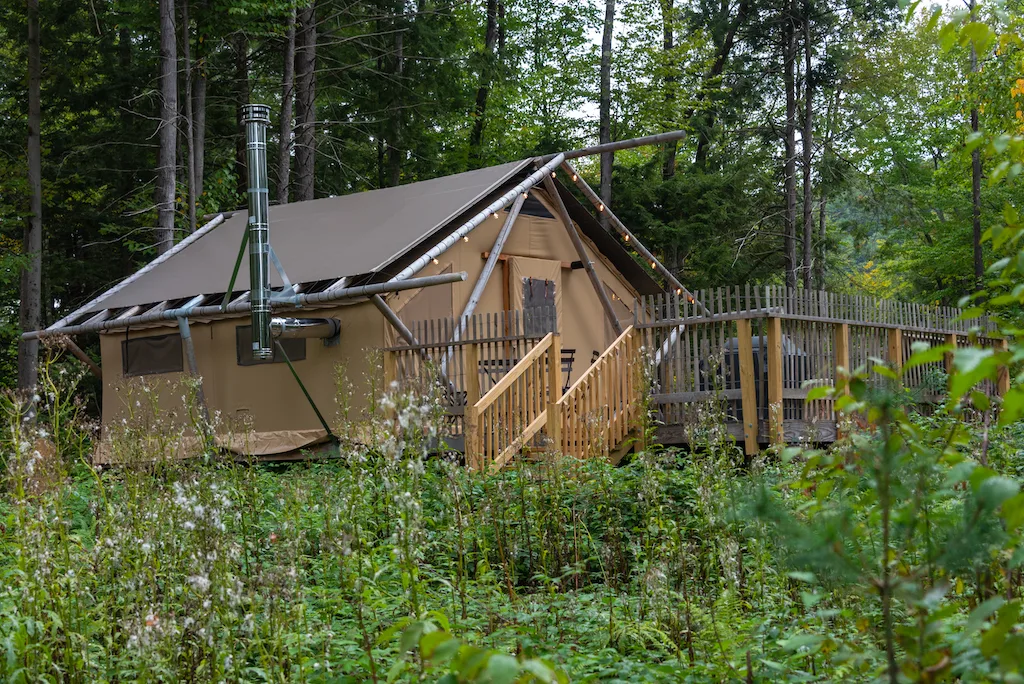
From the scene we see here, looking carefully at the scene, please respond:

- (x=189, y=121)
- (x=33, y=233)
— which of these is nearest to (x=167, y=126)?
(x=189, y=121)

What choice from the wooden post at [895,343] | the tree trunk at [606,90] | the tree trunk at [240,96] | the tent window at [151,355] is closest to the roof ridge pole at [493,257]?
the tent window at [151,355]

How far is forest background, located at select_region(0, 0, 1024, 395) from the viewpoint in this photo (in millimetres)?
21828

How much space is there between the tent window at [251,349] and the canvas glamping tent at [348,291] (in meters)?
0.02

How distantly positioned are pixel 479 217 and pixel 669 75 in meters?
16.4

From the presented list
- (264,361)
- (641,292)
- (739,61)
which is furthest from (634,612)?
(739,61)

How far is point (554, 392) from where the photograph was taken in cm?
1101

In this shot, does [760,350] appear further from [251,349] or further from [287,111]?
[287,111]

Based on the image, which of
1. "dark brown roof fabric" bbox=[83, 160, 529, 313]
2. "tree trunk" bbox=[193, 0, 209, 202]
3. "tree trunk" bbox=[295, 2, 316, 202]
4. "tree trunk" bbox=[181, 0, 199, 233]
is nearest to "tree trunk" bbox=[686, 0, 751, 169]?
"tree trunk" bbox=[295, 2, 316, 202]

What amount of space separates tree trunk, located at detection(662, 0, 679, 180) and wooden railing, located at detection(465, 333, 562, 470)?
1801 cm

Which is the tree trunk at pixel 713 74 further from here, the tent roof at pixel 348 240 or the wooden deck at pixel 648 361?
the wooden deck at pixel 648 361

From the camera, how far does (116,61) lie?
24031 millimetres

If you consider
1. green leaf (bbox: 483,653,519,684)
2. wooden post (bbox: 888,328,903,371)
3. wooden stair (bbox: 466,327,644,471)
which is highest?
wooden post (bbox: 888,328,903,371)

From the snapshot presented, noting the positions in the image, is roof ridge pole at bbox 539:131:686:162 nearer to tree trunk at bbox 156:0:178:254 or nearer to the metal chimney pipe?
the metal chimney pipe

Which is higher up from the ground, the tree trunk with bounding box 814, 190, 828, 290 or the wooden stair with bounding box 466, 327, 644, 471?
the tree trunk with bounding box 814, 190, 828, 290
